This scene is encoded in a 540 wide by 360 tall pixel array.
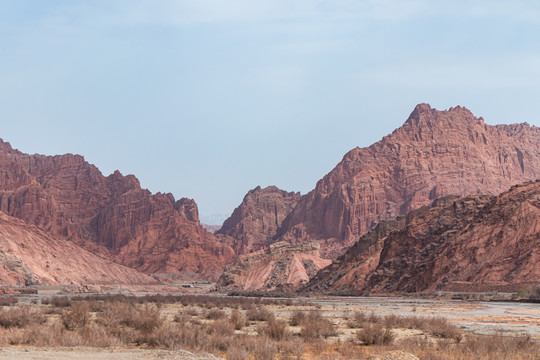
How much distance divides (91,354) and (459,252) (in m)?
64.5

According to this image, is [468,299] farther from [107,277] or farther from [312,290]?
[107,277]

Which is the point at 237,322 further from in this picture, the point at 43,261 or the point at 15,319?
the point at 43,261

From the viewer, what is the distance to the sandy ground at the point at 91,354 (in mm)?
12445

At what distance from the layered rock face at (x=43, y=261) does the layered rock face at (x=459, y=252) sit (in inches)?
1808

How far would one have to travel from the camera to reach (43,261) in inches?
4515

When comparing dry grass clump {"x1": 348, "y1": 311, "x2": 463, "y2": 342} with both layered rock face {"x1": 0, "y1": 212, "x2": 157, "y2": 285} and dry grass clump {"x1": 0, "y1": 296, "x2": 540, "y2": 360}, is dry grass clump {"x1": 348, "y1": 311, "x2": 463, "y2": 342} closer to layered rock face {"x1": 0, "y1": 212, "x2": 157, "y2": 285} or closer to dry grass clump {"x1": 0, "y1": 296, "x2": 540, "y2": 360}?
dry grass clump {"x1": 0, "y1": 296, "x2": 540, "y2": 360}

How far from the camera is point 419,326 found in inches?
908

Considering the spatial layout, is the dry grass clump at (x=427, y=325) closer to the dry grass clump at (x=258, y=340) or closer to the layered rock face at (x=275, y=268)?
the dry grass clump at (x=258, y=340)

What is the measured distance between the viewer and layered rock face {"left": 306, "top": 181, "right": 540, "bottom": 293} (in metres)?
63.5

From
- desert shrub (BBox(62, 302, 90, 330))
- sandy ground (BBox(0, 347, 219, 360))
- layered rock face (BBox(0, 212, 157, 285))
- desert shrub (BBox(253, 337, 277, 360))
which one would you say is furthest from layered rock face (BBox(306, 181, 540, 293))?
sandy ground (BBox(0, 347, 219, 360))

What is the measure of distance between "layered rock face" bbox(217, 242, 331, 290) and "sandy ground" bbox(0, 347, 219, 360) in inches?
3858

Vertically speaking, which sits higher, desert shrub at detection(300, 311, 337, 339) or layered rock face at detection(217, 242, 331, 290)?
layered rock face at detection(217, 242, 331, 290)

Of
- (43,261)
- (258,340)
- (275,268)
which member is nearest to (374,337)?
(258,340)

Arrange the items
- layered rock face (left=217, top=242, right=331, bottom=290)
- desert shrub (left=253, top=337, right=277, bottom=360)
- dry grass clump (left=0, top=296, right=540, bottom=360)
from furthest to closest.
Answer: layered rock face (left=217, top=242, right=331, bottom=290)
dry grass clump (left=0, top=296, right=540, bottom=360)
desert shrub (left=253, top=337, right=277, bottom=360)
